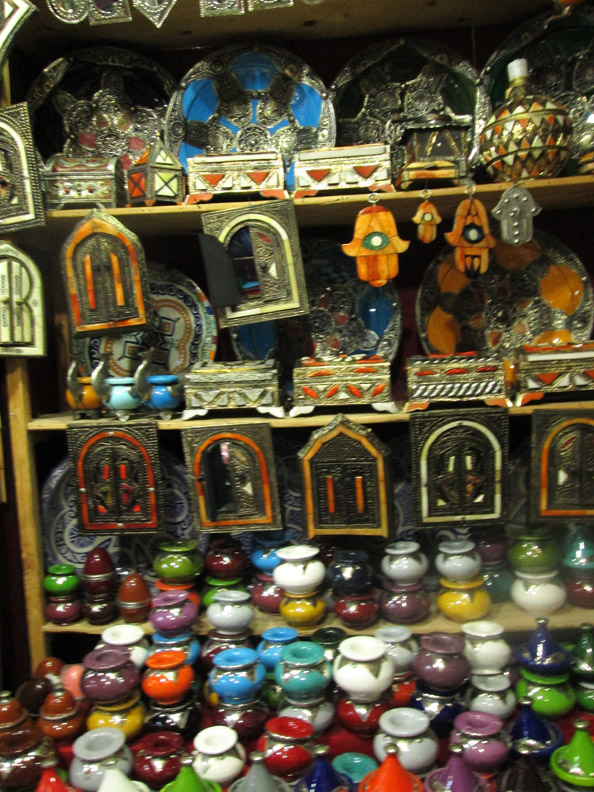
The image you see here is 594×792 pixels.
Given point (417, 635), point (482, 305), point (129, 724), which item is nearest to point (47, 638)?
point (129, 724)

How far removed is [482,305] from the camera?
2123mm

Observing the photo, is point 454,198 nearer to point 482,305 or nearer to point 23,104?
point 482,305

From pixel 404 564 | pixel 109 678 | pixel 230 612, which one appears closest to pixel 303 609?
pixel 230 612

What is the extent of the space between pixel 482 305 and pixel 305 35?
1.07 meters

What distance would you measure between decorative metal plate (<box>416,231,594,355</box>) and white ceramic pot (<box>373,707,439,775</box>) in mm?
1116

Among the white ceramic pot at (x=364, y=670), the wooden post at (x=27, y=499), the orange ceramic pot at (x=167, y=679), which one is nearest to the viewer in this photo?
the white ceramic pot at (x=364, y=670)

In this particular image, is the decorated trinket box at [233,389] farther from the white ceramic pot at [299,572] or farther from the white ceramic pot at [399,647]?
the white ceramic pot at [399,647]

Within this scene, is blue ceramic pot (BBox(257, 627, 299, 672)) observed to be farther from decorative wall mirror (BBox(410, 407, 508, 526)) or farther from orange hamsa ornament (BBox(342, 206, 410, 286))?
orange hamsa ornament (BBox(342, 206, 410, 286))

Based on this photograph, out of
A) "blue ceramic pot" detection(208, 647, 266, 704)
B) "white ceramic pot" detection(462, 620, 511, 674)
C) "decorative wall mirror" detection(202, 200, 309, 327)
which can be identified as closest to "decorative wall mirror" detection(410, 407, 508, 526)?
"white ceramic pot" detection(462, 620, 511, 674)

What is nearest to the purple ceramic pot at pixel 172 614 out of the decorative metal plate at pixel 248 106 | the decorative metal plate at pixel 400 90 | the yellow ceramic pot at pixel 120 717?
the yellow ceramic pot at pixel 120 717

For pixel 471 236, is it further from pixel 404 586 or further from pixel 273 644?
pixel 273 644

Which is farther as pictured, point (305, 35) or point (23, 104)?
point (305, 35)

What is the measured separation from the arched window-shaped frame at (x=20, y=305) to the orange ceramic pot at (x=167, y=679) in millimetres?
969

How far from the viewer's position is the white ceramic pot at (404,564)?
1.85 meters
